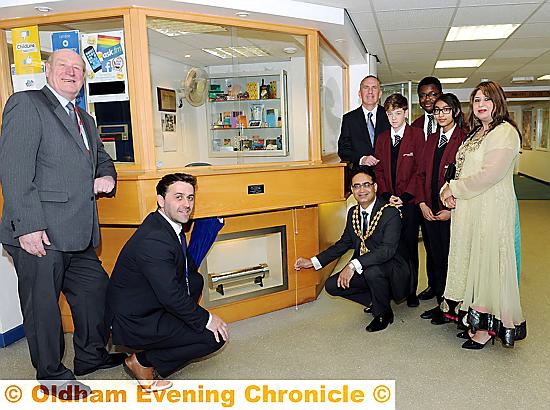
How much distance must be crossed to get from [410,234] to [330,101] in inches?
65.7

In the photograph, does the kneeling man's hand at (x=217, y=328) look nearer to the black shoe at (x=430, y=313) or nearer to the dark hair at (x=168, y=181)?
the dark hair at (x=168, y=181)

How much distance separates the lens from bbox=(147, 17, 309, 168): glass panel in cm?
326

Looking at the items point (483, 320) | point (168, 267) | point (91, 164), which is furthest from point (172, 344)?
point (483, 320)

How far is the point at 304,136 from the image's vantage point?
12.8 ft

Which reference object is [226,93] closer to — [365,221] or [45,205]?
[365,221]

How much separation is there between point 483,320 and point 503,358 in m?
0.22

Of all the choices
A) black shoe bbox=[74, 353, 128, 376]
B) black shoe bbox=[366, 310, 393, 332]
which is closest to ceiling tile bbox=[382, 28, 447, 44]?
black shoe bbox=[366, 310, 393, 332]

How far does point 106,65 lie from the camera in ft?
10.3

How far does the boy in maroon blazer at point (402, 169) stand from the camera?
349 centimetres

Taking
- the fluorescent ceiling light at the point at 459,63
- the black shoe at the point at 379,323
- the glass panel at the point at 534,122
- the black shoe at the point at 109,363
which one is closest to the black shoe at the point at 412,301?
the black shoe at the point at 379,323

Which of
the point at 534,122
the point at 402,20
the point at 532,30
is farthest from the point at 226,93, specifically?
the point at 534,122

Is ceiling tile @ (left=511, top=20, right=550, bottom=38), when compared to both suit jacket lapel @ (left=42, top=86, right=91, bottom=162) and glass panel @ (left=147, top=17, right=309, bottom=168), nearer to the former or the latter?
glass panel @ (left=147, top=17, right=309, bottom=168)

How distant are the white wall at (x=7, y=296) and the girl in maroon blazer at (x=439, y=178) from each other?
8.77 feet

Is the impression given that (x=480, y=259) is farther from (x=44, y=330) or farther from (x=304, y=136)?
(x=44, y=330)
